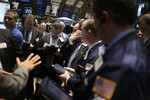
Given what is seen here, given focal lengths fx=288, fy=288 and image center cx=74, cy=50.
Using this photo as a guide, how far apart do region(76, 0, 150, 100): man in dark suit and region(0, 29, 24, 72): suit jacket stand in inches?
87.3

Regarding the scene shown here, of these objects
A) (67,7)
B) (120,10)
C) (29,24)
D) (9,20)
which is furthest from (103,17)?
(67,7)

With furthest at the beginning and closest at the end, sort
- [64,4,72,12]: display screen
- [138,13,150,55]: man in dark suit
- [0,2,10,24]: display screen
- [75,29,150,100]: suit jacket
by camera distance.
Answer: [64,4,72,12]: display screen
[0,2,10,24]: display screen
[138,13,150,55]: man in dark suit
[75,29,150,100]: suit jacket

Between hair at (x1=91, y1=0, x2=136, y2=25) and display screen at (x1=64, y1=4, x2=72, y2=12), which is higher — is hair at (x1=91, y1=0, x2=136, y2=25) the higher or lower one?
the higher one

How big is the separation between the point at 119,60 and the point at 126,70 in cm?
6

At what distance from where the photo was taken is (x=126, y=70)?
1237 millimetres

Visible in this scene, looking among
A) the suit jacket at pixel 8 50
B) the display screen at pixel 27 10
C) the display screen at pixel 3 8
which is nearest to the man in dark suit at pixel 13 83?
the suit jacket at pixel 8 50

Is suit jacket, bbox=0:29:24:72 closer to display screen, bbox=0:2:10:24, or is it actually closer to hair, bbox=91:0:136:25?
display screen, bbox=0:2:10:24

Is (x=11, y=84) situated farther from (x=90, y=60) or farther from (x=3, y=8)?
(x=3, y=8)

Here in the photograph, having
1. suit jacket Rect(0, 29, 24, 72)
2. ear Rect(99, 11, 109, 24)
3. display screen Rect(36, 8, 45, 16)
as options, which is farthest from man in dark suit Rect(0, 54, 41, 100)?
display screen Rect(36, 8, 45, 16)

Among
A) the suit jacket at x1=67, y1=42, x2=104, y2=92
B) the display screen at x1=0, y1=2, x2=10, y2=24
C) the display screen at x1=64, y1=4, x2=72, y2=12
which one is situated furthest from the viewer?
the display screen at x1=64, y1=4, x2=72, y2=12

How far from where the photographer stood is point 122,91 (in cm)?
124

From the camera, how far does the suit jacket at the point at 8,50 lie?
11.6ft

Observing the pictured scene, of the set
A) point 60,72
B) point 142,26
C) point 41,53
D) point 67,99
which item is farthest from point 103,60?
point 41,53

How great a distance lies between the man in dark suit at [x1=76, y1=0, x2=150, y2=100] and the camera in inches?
48.8
